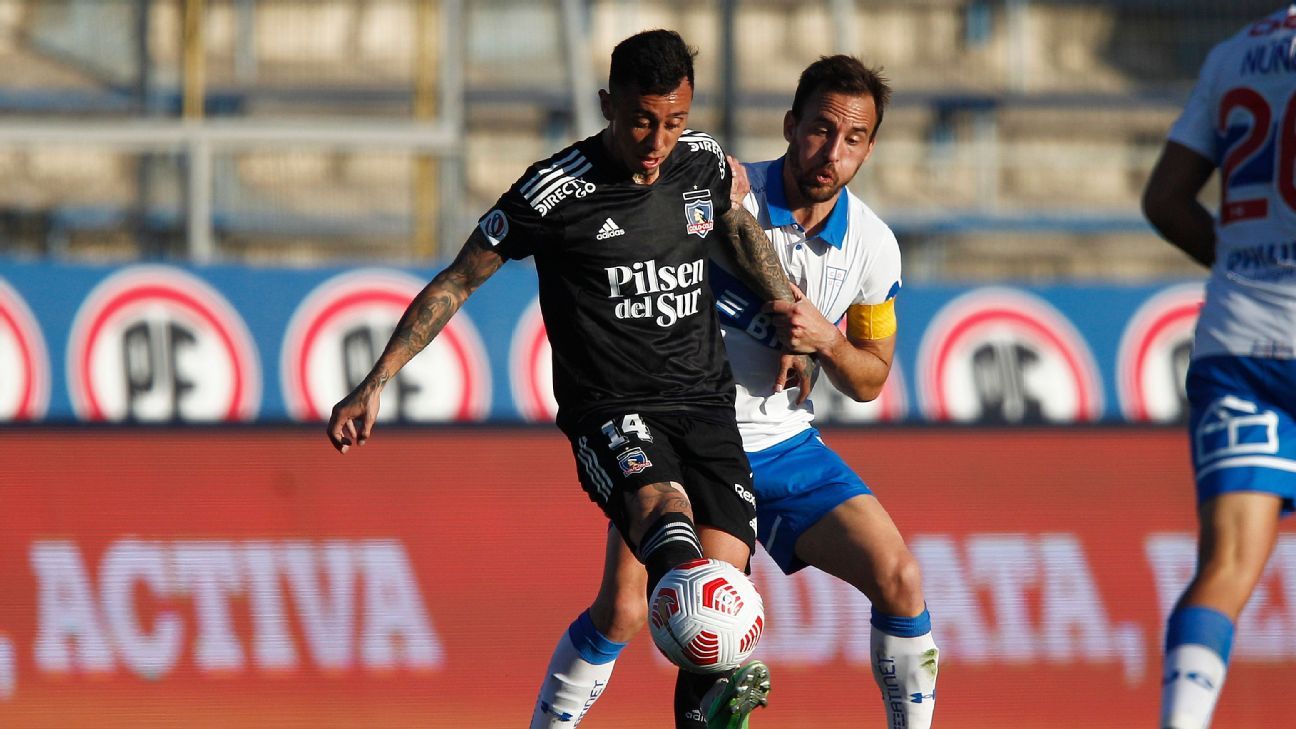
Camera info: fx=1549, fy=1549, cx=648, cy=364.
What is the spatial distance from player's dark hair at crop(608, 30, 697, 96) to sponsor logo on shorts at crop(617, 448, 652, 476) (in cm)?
107

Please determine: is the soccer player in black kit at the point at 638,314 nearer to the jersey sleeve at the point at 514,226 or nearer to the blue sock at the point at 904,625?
the jersey sleeve at the point at 514,226

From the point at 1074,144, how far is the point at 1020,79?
73cm

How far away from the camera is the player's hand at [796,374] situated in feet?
16.8

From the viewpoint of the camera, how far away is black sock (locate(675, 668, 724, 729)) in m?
4.85

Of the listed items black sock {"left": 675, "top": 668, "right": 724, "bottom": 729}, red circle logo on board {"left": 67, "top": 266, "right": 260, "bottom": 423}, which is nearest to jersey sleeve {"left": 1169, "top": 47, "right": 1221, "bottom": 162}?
black sock {"left": 675, "top": 668, "right": 724, "bottom": 729}

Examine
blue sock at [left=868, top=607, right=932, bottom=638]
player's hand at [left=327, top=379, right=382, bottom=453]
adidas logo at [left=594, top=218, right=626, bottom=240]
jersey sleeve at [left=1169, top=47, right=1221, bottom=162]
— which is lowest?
blue sock at [left=868, top=607, right=932, bottom=638]

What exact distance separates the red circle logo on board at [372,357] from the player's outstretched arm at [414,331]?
2810 millimetres

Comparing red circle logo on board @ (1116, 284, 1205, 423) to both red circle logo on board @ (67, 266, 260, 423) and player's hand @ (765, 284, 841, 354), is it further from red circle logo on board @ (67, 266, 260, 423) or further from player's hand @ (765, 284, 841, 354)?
red circle logo on board @ (67, 266, 260, 423)

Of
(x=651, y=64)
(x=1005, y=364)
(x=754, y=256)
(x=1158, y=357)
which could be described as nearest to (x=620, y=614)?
(x=754, y=256)

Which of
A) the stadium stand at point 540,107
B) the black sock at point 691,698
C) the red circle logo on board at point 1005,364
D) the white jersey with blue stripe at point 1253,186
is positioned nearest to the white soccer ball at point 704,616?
the black sock at point 691,698

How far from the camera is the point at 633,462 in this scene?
15.2ft

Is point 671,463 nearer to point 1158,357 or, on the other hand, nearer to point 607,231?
point 607,231

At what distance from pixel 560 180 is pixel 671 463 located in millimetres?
922

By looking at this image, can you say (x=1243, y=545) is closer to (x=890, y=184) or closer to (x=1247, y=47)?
(x=1247, y=47)
